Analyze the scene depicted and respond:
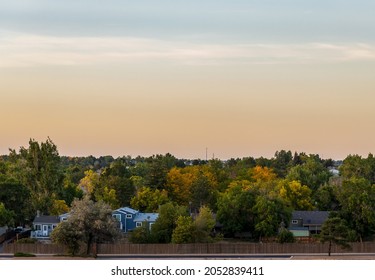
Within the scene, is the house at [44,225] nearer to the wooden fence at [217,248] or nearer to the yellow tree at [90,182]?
the wooden fence at [217,248]

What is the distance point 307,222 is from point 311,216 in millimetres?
1148

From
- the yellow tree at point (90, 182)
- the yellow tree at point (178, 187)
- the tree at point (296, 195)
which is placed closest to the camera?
the tree at point (296, 195)

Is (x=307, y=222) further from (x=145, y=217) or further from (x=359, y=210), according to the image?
(x=145, y=217)

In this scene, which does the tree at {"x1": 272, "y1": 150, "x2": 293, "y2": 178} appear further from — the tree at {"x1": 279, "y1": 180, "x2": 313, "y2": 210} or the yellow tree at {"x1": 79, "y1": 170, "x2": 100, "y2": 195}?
the tree at {"x1": 279, "y1": 180, "x2": 313, "y2": 210}

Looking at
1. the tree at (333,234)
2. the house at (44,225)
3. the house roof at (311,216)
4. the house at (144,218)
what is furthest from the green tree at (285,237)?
the house at (44,225)

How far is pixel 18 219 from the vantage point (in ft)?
260

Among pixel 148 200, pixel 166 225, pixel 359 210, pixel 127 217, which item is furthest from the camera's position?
pixel 148 200

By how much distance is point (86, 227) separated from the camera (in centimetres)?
6028

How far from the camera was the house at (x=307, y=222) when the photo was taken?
78125 millimetres

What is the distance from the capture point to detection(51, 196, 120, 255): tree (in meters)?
59.9

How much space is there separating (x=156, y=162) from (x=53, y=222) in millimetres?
22052

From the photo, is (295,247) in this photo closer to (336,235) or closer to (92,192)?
(336,235)

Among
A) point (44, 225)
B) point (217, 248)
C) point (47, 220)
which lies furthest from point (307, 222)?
point (44, 225)

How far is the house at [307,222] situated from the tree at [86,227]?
81.6 ft
